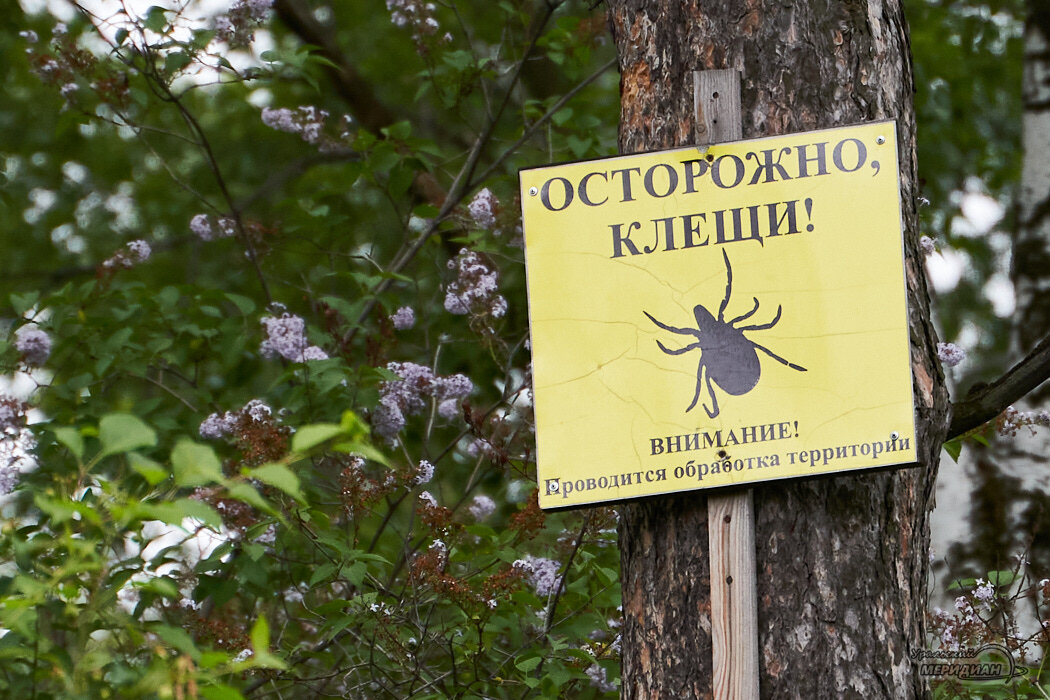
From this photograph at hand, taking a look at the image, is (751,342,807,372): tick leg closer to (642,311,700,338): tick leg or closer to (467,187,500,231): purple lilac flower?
(642,311,700,338): tick leg

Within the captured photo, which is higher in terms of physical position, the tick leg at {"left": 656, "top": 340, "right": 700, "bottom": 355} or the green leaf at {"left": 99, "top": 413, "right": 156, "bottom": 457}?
the tick leg at {"left": 656, "top": 340, "right": 700, "bottom": 355}

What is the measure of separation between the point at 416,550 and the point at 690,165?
5.25 ft

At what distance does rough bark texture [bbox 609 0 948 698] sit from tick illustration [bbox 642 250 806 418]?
0.58ft

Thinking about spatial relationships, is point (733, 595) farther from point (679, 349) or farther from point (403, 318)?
point (403, 318)

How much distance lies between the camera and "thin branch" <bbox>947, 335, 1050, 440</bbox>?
2.18 meters

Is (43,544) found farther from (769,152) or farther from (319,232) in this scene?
(319,232)

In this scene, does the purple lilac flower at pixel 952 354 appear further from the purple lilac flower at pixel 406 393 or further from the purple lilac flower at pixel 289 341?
the purple lilac flower at pixel 289 341

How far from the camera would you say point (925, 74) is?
6.80 metres

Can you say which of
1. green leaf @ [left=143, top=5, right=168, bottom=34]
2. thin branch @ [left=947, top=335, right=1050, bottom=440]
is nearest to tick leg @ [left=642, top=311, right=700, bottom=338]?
thin branch @ [left=947, top=335, right=1050, bottom=440]

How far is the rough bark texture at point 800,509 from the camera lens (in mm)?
1733

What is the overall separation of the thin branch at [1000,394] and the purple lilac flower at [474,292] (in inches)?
58.0

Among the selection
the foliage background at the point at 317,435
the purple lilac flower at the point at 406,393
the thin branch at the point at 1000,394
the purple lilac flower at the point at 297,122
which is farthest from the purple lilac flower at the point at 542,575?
the purple lilac flower at the point at 297,122

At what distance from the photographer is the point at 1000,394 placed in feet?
7.22

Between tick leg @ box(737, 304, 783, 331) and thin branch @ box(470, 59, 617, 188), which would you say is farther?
thin branch @ box(470, 59, 617, 188)
